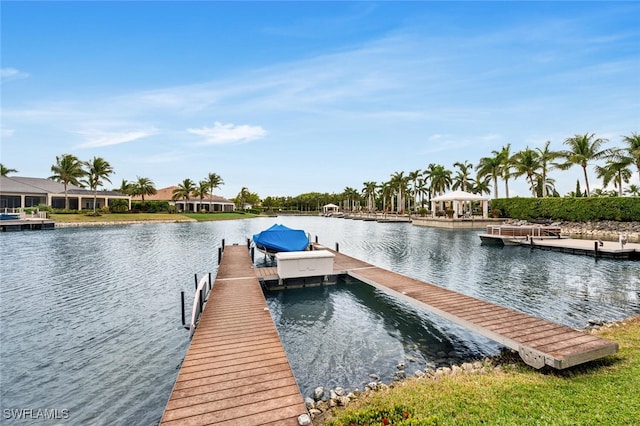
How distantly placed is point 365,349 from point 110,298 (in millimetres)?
9895

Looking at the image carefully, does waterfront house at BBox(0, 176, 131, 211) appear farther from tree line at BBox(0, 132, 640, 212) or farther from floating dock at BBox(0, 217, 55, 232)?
floating dock at BBox(0, 217, 55, 232)

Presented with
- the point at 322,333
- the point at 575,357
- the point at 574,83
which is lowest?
the point at 322,333

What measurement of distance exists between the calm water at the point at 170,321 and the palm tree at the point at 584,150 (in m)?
26.9

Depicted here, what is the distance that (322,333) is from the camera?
8.69 metres

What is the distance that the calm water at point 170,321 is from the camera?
606cm

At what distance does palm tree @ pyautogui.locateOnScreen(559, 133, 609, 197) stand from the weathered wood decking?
151ft

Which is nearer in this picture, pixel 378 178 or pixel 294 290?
pixel 294 290

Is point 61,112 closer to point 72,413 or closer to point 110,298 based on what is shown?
point 110,298

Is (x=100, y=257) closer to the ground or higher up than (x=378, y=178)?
closer to the ground

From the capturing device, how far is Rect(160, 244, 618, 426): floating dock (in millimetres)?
4094

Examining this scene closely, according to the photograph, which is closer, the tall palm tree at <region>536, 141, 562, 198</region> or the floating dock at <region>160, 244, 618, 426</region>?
the floating dock at <region>160, 244, 618, 426</region>

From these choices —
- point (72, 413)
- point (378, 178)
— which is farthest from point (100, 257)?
point (378, 178)

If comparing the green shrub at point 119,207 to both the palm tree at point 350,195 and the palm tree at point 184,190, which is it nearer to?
the palm tree at point 184,190

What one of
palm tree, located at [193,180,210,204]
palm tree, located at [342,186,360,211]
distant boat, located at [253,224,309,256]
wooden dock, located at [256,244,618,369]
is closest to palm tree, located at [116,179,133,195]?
palm tree, located at [193,180,210,204]
